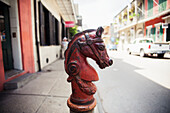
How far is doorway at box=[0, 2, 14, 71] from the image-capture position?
10.4 ft

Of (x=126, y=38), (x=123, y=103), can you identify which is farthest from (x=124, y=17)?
(x=123, y=103)

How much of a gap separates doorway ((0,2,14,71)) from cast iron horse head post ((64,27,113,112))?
314 centimetres

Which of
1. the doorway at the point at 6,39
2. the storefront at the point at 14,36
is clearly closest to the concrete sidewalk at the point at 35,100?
the storefront at the point at 14,36

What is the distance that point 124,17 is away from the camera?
21.2 m

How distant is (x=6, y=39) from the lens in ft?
10.6

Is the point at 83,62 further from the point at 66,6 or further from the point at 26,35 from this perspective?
the point at 66,6

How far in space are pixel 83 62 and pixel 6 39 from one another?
3.34 meters

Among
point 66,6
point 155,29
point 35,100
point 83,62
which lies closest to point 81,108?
point 83,62

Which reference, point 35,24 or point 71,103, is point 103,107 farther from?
point 35,24

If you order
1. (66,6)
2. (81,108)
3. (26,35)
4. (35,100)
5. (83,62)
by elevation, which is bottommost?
(35,100)

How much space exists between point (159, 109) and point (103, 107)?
104cm

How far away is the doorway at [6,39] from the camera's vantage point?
10.4 feet

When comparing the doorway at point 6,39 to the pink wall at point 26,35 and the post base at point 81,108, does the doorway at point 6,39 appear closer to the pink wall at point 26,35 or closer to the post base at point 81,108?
the pink wall at point 26,35

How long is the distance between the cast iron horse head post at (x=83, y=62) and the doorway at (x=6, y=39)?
10.3 feet
